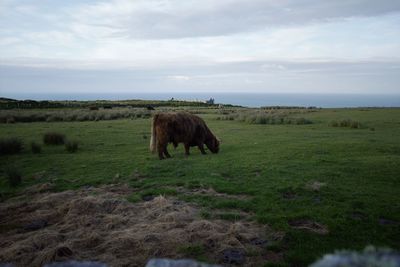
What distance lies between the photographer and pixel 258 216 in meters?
7.15

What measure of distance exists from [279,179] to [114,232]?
5.80 meters

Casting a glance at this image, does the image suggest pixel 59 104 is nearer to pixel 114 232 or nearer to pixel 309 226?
pixel 114 232

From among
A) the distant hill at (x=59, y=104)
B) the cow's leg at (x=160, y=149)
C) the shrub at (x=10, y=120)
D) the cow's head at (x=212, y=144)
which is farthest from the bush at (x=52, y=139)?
the distant hill at (x=59, y=104)

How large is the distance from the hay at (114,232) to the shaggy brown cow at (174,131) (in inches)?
250

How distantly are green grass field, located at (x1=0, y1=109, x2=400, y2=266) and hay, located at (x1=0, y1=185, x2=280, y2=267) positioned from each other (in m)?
0.68

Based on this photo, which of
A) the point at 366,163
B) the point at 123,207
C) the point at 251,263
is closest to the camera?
the point at 251,263

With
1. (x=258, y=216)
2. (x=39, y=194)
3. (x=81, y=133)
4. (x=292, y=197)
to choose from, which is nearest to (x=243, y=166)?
(x=292, y=197)

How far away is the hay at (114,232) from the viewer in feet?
17.9

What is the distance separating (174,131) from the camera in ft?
49.5

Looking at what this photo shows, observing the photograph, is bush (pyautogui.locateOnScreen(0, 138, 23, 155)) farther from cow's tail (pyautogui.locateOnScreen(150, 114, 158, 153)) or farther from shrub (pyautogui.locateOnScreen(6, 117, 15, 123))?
shrub (pyautogui.locateOnScreen(6, 117, 15, 123))

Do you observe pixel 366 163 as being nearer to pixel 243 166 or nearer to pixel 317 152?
pixel 317 152

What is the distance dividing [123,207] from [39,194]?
3.51 meters

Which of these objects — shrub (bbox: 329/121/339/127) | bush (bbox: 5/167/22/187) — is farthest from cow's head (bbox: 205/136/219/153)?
shrub (bbox: 329/121/339/127)

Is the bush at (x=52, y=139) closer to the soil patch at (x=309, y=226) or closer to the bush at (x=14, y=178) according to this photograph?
the bush at (x=14, y=178)
